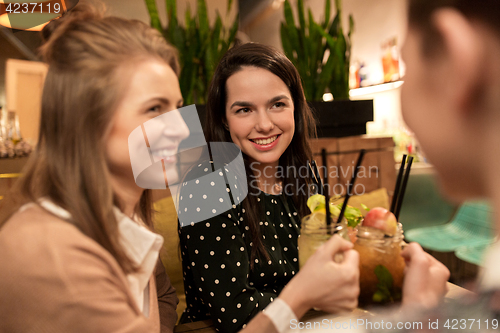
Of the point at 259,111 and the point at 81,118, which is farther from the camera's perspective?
the point at 259,111

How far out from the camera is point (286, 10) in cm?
161

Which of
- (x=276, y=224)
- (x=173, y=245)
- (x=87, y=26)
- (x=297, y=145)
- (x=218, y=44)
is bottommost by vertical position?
(x=173, y=245)

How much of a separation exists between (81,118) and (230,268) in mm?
458

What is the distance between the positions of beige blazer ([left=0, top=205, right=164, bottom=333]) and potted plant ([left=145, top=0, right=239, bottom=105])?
1.07 metres

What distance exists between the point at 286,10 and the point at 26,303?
162 cm

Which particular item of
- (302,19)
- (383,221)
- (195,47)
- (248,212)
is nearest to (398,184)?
Result: (383,221)

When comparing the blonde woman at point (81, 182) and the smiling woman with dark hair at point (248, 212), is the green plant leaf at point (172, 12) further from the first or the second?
the blonde woman at point (81, 182)

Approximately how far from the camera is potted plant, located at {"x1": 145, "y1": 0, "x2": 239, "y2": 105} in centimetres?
142

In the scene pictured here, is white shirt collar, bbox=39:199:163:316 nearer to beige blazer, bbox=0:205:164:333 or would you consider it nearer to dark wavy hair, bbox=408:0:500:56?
beige blazer, bbox=0:205:164:333

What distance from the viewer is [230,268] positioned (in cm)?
71

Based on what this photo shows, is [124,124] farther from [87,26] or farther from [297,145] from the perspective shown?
[297,145]

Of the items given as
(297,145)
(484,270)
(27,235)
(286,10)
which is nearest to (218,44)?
(286,10)

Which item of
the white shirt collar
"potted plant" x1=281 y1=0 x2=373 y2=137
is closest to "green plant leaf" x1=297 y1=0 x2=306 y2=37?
"potted plant" x1=281 y1=0 x2=373 y2=137

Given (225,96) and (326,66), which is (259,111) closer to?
(225,96)
